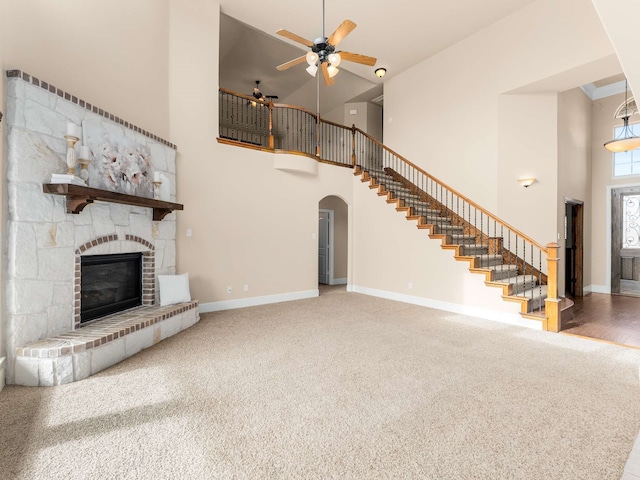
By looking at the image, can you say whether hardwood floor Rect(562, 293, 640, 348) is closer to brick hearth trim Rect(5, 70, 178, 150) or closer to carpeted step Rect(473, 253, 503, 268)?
carpeted step Rect(473, 253, 503, 268)

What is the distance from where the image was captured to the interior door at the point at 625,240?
743cm

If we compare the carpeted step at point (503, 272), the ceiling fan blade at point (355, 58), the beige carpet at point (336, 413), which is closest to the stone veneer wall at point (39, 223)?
the beige carpet at point (336, 413)

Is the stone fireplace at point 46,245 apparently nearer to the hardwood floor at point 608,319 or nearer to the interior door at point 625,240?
the hardwood floor at point 608,319

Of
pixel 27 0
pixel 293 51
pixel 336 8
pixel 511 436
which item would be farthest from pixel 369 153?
pixel 511 436

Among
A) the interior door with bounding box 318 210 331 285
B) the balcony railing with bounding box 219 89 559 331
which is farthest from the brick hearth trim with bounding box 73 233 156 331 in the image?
the interior door with bounding box 318 210 331 285

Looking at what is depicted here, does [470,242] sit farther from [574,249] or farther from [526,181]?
[574,249]

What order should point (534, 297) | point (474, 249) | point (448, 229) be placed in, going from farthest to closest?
point (448, 229) → point (474, 249) → point (534, 297)

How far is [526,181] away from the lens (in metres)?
6.24

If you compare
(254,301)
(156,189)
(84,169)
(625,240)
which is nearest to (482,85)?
(625,240)

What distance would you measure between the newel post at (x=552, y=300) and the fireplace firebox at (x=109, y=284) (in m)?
5.73

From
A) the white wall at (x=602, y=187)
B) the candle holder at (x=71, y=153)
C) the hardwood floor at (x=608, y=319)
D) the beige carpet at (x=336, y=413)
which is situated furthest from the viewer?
the white wall at (x=602, y=187)

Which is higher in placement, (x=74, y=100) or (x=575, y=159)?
(x=575, y=159)

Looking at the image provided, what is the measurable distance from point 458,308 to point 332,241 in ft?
13.6

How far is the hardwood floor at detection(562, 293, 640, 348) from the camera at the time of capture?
170 inches
